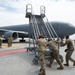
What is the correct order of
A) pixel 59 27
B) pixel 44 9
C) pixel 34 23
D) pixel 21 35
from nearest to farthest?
1. pixel 34 23
2. pixel 44 9
3. pixel 59 27
4. pixel 21 35

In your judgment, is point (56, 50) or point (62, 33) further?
point (62, 33)

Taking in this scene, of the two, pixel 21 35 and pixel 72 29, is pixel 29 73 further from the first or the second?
pixel 21 35

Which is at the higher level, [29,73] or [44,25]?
[44,25]

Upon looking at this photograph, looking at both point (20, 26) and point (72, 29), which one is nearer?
point (72, 29)

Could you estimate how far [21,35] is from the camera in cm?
3447

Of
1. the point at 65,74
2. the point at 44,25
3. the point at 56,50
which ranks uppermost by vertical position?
the point at 44,25

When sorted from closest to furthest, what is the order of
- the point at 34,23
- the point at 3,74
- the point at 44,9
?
the point at 3,74
the point at 34,23
the point at 44,9

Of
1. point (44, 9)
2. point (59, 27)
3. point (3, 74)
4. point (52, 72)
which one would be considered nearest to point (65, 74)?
point (52, 72)

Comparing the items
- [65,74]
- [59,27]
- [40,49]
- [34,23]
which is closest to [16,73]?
[40,49]

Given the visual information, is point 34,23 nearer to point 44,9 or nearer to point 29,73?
point 44,9

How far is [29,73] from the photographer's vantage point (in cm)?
779

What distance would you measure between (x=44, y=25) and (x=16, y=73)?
8.61m

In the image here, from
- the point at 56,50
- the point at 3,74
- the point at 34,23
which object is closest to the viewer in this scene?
the point at 3,74

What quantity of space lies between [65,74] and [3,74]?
2655mm
